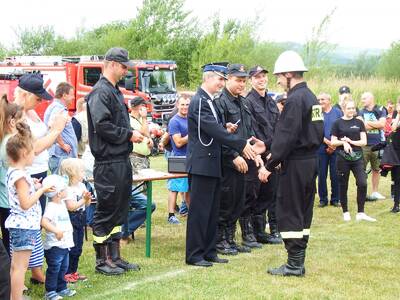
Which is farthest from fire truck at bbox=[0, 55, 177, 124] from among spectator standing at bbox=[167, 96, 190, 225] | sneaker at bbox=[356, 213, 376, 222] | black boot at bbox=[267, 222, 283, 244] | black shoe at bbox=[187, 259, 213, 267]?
→ black shoe at bbox=[187, 259, 213, 267]

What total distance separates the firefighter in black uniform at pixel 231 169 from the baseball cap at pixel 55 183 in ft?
7.24

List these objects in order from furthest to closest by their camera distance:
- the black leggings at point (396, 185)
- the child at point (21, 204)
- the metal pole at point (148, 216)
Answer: the black leggings at point (396, 185) → the metal pole at point (148, 216) → the child at point (21, 204)

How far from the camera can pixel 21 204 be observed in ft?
17.0

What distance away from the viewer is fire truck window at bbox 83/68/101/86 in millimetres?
23109

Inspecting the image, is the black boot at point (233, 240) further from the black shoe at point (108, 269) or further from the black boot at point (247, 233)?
the black shoe at point (108, 269)

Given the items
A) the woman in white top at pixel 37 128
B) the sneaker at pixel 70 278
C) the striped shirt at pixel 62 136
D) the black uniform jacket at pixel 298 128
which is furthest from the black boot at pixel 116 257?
the black uniform jacket at pixel 298 128

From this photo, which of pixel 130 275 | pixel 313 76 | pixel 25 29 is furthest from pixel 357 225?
pixel 25 29

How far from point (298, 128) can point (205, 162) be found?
112cm

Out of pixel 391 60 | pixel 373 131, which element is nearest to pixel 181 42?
pixel 391 60

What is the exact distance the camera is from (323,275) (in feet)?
22.4

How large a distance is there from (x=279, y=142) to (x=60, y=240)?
7.95 ft

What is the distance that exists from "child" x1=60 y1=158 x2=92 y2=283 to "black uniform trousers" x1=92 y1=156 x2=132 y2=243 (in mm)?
217

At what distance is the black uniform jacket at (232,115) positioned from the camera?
7477 mm

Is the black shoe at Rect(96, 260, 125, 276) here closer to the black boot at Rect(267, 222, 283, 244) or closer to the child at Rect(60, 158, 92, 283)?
the child at Rect(60, 158, 92, 283)
